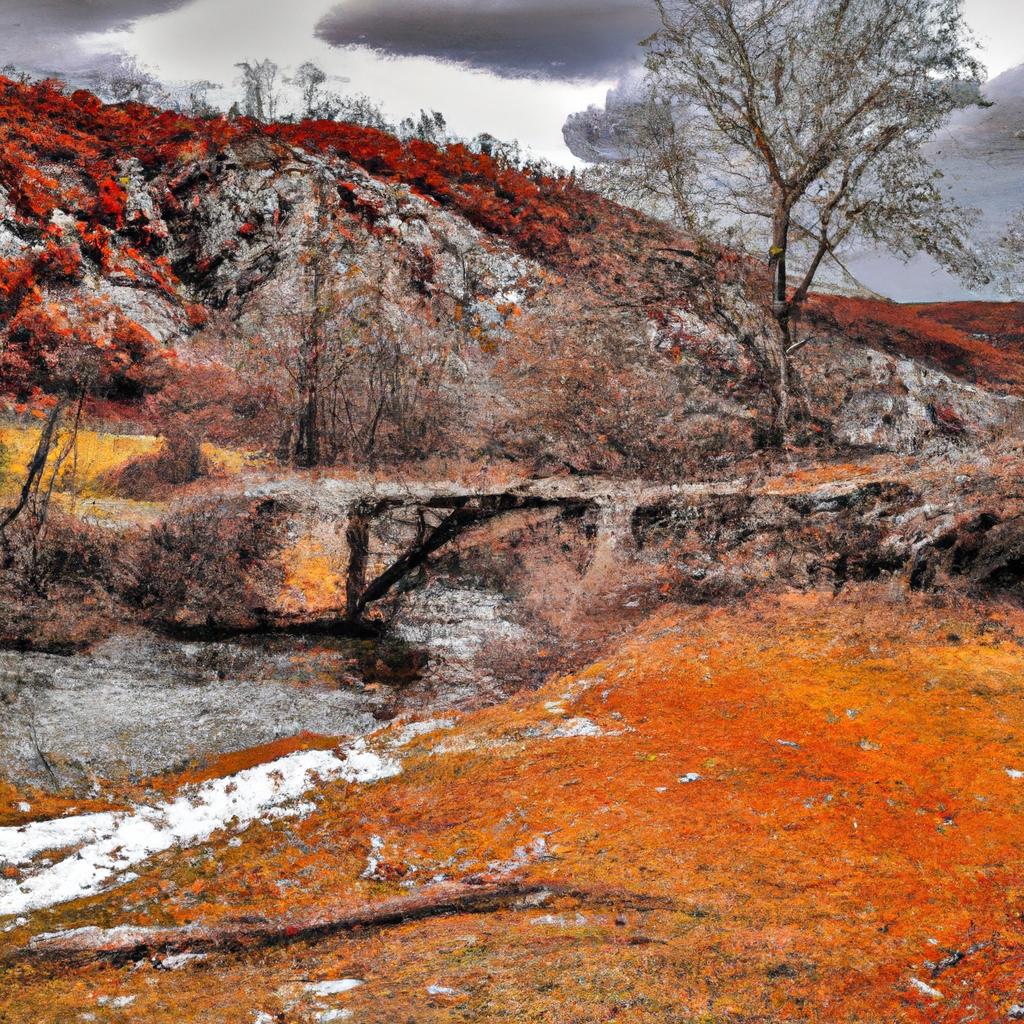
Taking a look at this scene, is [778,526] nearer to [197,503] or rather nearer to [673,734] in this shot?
[673,734]

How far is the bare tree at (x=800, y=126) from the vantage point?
8391 mm

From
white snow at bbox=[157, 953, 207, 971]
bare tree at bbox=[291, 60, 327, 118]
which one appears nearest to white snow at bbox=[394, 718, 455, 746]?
white snow at bbox=[157, 953, 207, 971]

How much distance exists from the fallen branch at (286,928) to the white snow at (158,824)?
44 centimetres

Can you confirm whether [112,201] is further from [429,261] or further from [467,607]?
[467,607]

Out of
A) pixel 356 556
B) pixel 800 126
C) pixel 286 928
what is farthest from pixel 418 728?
pixel 800 126

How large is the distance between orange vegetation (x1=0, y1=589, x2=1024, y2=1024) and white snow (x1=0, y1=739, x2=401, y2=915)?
178mm

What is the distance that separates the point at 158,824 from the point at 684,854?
3213 millimetres

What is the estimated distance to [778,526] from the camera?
7598 mm

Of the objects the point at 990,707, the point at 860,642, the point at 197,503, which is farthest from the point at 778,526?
the point at 197,503

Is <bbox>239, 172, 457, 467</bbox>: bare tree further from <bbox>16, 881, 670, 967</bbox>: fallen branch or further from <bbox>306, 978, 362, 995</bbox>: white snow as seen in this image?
<bbox>306, 978, 362, 995</bbox>: white snow

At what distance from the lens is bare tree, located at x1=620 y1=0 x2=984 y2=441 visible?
8391 millimetres

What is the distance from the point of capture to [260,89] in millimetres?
8484

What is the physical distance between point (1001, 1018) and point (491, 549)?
16.3 ft

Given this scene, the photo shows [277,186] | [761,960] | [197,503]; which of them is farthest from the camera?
[277,186]
